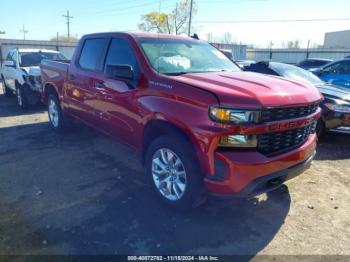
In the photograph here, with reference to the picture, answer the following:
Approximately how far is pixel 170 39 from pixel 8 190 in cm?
303

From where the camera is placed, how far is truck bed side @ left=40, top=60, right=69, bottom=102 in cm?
580

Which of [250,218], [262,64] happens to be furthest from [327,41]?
[250,218]

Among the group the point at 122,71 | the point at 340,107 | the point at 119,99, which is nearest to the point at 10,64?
the point at 119,99

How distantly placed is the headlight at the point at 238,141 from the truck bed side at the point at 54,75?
3.88 m

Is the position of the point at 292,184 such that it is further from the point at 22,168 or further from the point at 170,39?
the point at 22,168

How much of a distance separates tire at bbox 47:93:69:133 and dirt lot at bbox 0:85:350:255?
4.27 feet

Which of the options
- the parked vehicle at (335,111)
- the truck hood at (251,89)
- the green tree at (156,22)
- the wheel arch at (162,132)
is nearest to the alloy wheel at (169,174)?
the wheel arch at (162,132)

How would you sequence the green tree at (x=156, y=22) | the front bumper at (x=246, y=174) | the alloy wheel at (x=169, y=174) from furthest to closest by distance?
1. the green tree at (x=156, y=22)
2. the alloy wheel at (x=169, y=174)
3. the front bumper at (x=246, y=174)

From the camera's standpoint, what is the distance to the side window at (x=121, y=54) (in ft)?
12.9

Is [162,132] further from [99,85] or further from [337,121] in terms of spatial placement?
[337,121]

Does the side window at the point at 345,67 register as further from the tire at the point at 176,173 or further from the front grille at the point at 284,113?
the tire at the point at 176,173

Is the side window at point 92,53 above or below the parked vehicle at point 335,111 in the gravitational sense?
A: above

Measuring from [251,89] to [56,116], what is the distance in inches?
188

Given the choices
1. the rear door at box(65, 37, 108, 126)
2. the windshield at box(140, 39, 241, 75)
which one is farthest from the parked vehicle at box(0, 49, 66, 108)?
the windshield at box(140, 39, 241, 75)
